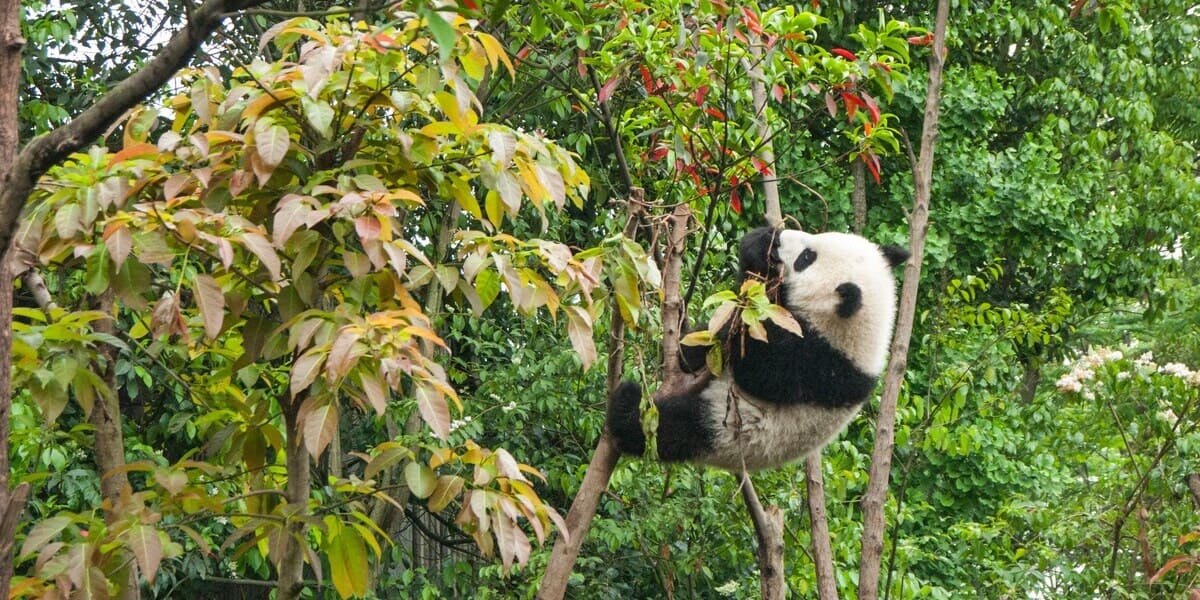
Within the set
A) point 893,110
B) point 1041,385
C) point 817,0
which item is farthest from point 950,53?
point 817,0

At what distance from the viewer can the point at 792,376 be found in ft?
13.1

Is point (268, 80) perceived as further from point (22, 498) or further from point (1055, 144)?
point (1055, 144)

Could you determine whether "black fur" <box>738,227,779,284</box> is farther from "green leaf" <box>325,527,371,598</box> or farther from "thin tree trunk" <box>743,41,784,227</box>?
"green leaf" <box>325,527,371,598</box>

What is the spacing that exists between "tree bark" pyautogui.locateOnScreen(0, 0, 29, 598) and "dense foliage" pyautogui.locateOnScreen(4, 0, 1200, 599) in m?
0.18

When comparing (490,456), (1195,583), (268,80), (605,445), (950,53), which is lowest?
(1195,583)

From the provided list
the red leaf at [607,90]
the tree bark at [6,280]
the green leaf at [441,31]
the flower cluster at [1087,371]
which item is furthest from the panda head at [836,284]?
the green leaf at [441,31]

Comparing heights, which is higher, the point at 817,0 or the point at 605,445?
the point at 817,0

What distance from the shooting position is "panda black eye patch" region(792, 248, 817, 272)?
14.2 ft

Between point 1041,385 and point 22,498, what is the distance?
10459mm

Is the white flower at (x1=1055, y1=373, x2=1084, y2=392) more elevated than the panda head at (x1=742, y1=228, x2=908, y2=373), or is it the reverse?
the panda head at (x1=742, y1=228, x2=908, y2=373)

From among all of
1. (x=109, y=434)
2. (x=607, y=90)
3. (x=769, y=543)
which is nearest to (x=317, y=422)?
(x=109, y=434)

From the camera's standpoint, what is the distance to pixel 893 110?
8.38 metres

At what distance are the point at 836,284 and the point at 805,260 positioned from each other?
19cm

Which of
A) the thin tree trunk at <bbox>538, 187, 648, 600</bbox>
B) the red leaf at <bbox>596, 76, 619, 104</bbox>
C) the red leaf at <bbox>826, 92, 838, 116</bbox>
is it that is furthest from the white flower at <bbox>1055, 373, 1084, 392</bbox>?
the thin tree trunk at <bbox>538, 187, 648, 600</bbox>
